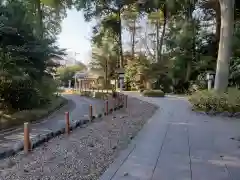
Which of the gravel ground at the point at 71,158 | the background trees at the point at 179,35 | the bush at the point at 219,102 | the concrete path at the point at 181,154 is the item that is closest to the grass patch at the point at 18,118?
the gravel ground at the point at 71,158

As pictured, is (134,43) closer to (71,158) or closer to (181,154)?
(181,154)

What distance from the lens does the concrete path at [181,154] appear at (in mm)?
4727

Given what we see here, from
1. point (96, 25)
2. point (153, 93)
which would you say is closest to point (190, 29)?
point (153, 93)

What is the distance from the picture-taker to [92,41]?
33125mm

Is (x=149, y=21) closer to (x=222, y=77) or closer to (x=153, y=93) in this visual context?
(x=153, y=93)

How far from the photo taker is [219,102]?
1215 cm

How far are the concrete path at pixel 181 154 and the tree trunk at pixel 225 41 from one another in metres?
4.61

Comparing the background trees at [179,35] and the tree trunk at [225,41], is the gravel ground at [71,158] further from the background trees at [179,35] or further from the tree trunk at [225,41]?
the background trees at [179,35]

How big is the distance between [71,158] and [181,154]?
7.10 feet

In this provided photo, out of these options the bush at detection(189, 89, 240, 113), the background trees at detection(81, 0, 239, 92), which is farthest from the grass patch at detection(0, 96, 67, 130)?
the background trees at detection(81, 0, 239, 92)

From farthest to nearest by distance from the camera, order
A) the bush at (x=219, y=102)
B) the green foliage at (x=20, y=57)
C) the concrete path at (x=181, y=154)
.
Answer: the green foliage at (x=20, y=57)
the bush at (x=219, y=102)
the concrete path at (x=181, y=154)

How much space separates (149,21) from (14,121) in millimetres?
25202

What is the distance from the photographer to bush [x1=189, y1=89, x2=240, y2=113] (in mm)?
11844

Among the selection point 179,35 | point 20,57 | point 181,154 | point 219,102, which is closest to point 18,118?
point 20,57
